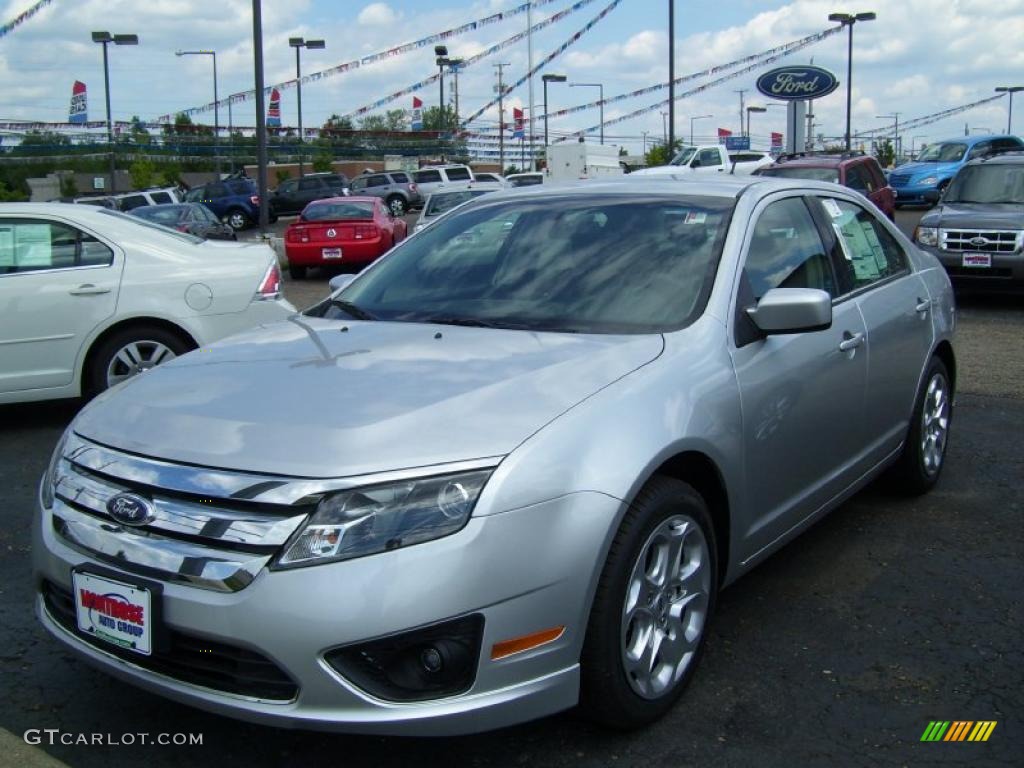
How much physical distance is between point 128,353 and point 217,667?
4.77m

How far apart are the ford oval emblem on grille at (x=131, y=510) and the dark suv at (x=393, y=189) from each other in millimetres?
Answer: 36780

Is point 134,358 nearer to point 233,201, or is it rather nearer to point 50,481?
point 50,481

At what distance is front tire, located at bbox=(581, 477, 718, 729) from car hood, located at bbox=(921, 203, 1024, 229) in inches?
388

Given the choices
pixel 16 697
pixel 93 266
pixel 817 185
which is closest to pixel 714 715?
pixel 16 697

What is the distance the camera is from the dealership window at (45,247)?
6.88 m

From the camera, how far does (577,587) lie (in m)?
2.72

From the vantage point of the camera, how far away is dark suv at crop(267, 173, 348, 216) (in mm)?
38688

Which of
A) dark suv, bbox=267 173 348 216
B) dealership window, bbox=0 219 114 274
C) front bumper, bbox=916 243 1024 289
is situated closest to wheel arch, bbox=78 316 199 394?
dealership window, bbox=0 219 114 274

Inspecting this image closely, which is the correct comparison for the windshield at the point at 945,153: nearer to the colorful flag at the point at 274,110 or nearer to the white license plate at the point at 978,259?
the white license plate at the point at 978,259

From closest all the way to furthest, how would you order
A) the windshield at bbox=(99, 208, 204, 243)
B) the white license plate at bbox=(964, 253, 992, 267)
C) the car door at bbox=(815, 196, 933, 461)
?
the car door at bbox=(815, 196, 933, 461), the windshield at bbox=(99, 208, 204, 243), the white license plate at bbox=(964, 253, 992, 267)

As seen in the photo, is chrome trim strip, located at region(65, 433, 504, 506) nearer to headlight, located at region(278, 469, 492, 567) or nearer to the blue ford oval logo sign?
headlight, located at region(278, 469, 492, 567)

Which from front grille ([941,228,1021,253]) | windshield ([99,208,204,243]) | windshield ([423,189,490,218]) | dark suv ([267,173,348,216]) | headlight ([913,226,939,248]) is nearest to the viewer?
windshield ([99,208,204,243])

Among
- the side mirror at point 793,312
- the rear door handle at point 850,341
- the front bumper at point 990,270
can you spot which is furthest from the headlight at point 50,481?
the front bumper at point 990,270

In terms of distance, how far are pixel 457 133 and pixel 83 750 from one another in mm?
56616
